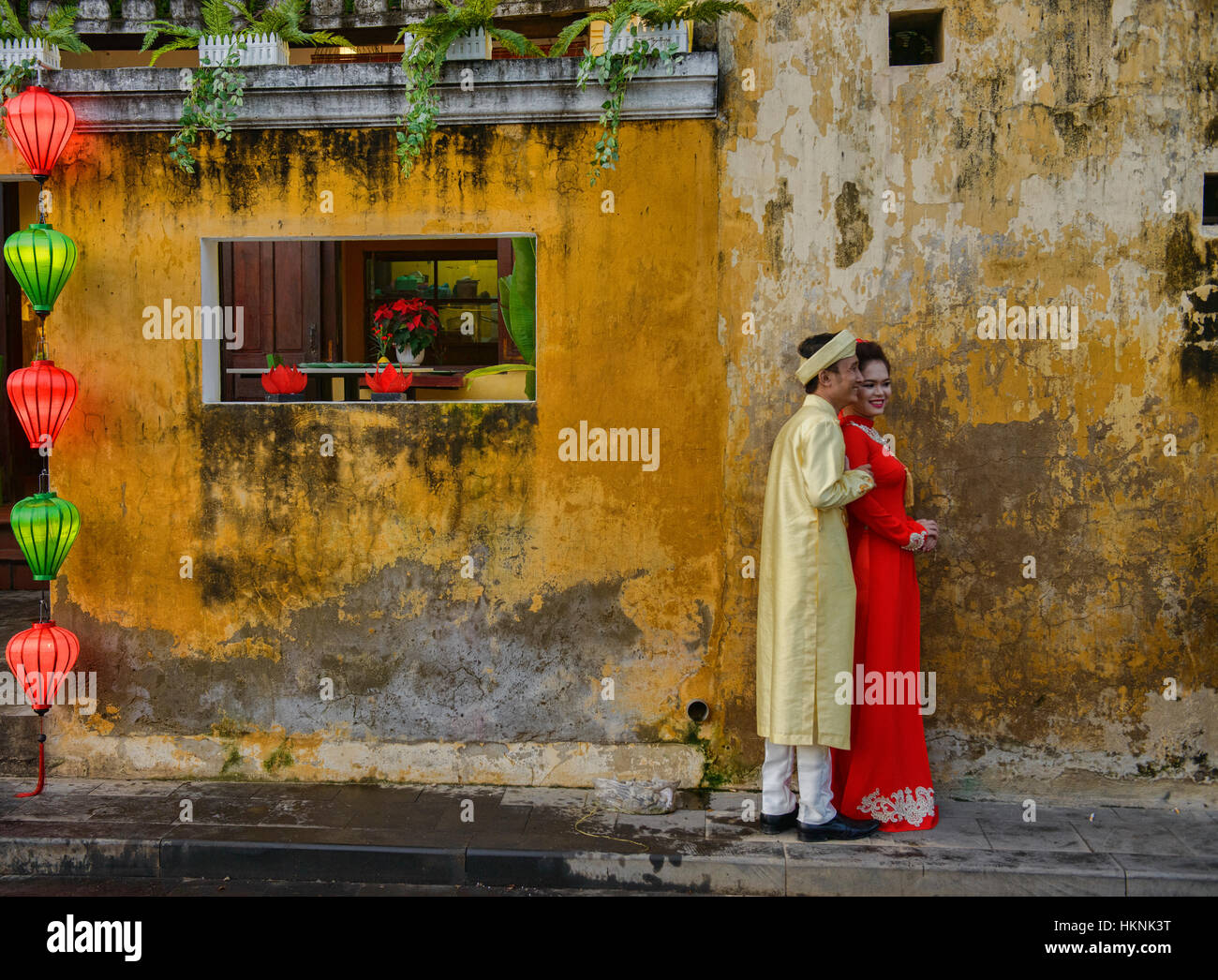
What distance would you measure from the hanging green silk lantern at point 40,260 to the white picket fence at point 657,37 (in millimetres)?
3073

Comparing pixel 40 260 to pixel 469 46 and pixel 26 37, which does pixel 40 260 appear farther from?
pixel 469 46

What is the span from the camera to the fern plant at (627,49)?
17.2 ft

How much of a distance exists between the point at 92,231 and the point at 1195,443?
6052 mm

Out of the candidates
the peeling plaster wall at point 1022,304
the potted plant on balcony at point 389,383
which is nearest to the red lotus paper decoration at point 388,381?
the potted plant on balcony at point 389,383

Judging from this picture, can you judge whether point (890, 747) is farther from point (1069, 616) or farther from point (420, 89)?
point (420, 89)

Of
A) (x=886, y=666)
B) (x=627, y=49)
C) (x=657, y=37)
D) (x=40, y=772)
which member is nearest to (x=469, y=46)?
(x=627, y=49)

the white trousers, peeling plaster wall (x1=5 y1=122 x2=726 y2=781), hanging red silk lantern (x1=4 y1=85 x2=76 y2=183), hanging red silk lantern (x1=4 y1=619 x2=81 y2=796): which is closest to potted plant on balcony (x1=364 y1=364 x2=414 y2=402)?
peeling plaster wall (x1=5 y1=122 x2=726 y2=781)

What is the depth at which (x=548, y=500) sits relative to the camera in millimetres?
5648

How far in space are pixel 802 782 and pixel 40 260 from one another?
4.71 metres

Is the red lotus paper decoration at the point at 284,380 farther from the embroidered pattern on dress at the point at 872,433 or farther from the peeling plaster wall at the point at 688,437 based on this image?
the embroidered pattern on dress at the point at 872,433

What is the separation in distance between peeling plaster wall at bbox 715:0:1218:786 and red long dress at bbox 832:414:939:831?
0.47m

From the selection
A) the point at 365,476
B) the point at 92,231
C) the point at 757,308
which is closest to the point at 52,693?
the point at 365,476

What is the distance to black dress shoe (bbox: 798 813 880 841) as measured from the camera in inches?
193

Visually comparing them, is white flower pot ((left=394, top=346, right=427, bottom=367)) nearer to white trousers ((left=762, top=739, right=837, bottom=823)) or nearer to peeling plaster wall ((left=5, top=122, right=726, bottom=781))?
peeling plaster wall ((left=5, top=122, right=726, bottom=781))
